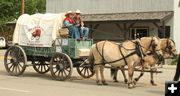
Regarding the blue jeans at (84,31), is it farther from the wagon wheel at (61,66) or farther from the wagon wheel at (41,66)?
the wagon wheel at (41,66)

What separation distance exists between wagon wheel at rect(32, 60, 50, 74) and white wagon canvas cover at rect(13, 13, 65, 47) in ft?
2.49

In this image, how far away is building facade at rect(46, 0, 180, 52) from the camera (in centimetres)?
3059

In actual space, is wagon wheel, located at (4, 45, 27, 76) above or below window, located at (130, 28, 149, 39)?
below

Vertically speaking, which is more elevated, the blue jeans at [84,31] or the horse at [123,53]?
the blue jeans at [84,31]

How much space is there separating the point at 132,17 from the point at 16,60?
704 inches

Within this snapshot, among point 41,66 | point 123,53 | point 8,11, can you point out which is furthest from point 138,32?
point 8,11

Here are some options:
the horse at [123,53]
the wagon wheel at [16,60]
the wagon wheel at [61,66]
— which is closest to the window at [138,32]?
the wagon wheel at [16,60]

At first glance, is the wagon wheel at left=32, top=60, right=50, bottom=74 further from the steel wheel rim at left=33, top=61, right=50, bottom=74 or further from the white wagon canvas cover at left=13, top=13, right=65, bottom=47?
the white wagon canvas cover at left=13, top=13, right=65, bottom=47

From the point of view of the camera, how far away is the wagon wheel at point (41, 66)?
14633 millimetres

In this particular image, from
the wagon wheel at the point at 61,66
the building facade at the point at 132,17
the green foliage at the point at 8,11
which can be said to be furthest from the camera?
the green foliage at the point at 8,11

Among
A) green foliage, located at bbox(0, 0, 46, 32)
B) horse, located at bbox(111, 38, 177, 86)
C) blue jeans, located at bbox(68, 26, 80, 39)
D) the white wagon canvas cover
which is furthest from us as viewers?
green foliage, located at bbox(0, 0, 46, 32)

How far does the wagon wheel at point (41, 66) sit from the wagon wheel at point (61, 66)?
4.81 ft

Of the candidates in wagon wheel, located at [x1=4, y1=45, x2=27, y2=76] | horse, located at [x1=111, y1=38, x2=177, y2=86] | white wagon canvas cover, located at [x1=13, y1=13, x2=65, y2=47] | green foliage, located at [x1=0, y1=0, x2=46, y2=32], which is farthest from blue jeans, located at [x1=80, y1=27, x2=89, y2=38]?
green foliage, located at [x1=0, y1=0, x2=46, y2=32]

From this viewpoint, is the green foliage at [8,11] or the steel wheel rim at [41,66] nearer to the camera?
the steel wheel rim at [41,66]
